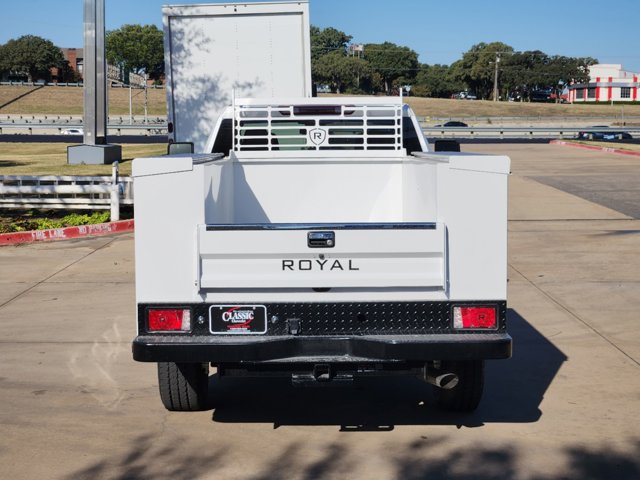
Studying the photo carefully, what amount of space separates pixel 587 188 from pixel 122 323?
1532cm

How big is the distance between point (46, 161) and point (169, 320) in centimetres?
2273

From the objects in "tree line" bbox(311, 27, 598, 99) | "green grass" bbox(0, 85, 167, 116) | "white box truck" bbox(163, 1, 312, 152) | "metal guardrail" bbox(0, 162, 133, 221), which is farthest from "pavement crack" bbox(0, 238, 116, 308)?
"tree line" bbox(311, 27, 598, 99)

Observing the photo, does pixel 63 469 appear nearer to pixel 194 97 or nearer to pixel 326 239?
pixel 326 239

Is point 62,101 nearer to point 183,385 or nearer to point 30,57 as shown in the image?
point 30,57

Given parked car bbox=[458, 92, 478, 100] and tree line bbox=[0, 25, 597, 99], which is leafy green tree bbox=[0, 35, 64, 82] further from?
parked car bbox=[458, 92, 478, 100]

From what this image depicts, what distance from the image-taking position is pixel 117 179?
15.6m

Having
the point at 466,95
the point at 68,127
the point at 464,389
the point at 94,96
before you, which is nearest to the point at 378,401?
the point at 464,389

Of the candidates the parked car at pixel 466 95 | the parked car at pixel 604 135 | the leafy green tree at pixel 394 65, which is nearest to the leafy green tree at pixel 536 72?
the parked car at pixel 466 95

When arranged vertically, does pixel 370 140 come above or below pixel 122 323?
above

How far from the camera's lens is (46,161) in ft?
88.3

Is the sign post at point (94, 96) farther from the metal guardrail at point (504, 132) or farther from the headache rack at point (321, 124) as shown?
the metal guardrail at point (504, 132)

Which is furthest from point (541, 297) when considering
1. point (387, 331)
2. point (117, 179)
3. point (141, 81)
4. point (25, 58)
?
point (25, 58)

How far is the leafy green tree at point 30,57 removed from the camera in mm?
143375

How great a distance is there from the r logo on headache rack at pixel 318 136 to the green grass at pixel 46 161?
48.5 ft
